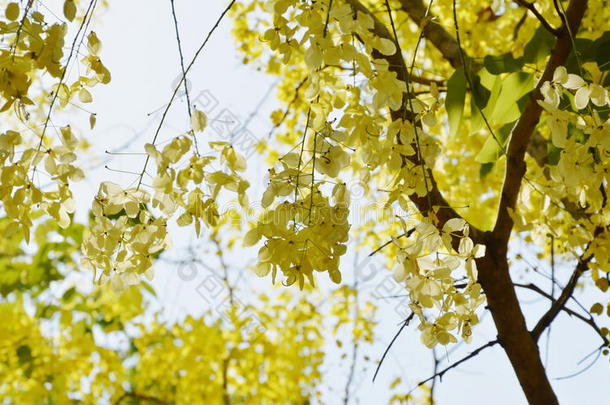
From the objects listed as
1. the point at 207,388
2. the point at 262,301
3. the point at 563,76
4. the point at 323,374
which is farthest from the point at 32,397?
the point at 563,76

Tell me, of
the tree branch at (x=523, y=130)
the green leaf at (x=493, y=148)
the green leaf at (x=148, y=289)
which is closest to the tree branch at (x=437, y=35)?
the green leaf at (x=493, y=148)

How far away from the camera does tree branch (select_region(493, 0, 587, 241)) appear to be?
1.00 metres

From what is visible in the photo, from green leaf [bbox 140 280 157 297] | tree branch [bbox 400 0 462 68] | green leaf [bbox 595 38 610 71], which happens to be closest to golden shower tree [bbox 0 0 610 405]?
green leaf [bbox 595 38 610 71]

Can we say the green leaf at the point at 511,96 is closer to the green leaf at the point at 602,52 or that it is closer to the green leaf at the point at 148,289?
the green leaf at the point at 602,52

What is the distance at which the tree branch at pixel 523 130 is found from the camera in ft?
3.29

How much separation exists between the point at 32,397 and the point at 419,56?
2326 millimetres

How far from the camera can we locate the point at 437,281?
0.74 meters

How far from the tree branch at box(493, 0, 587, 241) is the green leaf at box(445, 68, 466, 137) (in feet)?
0.33

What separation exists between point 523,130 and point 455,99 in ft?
0.43

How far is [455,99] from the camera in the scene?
1127 millimetres

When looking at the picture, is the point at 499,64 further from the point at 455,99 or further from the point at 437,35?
the point at 437,35

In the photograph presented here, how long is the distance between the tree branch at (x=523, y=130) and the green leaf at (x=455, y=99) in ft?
0.33

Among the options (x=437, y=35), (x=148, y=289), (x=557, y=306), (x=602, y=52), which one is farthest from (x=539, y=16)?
(x=148, y=289)

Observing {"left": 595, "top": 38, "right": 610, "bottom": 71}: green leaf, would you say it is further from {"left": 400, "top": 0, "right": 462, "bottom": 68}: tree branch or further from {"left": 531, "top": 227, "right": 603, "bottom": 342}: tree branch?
{"left": 400, "top": 0, "right": 462, "bottom": 68}: tree branch
